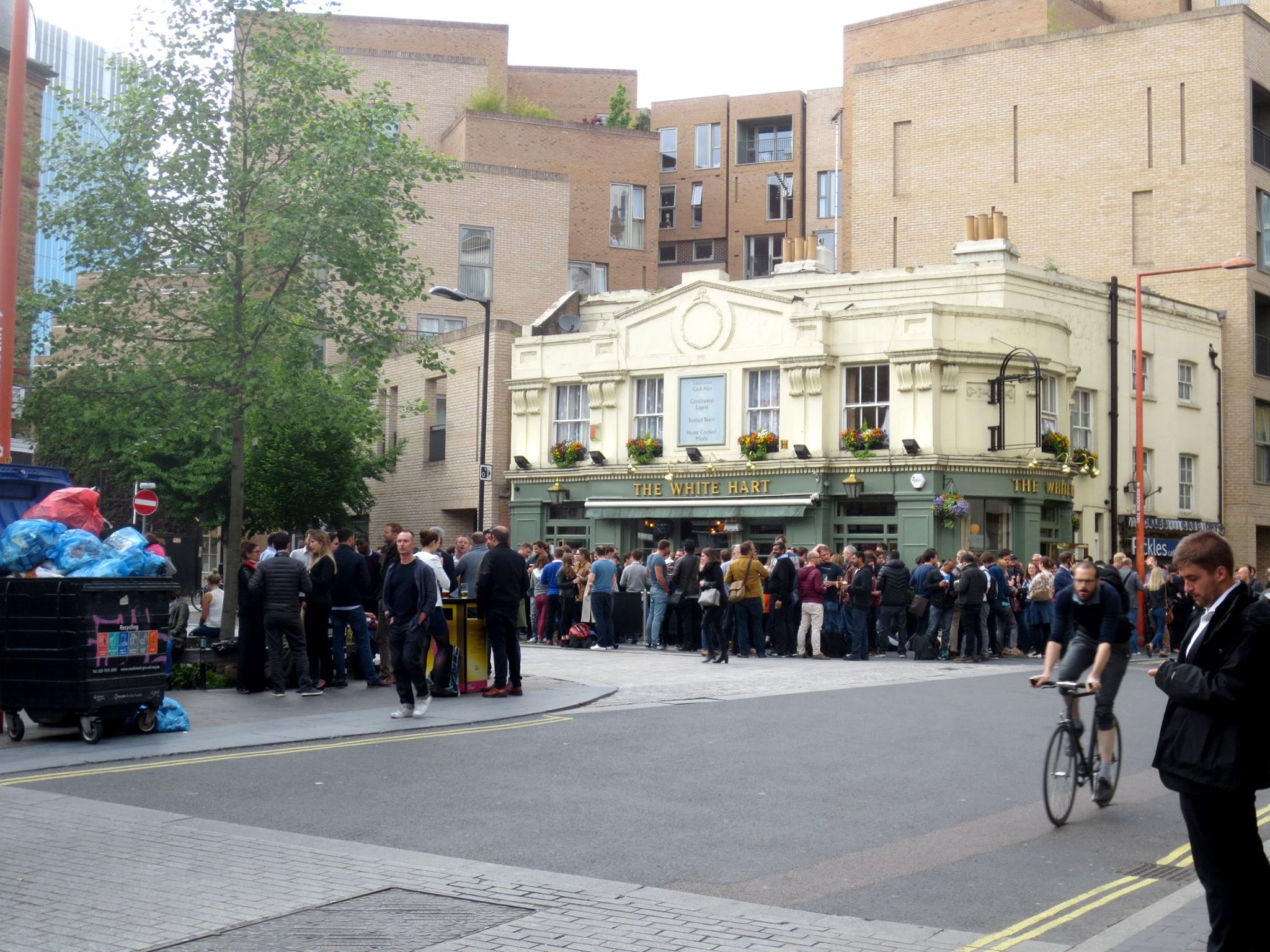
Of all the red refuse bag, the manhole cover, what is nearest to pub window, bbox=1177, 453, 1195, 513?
the red refuse bag

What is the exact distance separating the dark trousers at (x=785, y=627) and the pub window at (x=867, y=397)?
8289mm

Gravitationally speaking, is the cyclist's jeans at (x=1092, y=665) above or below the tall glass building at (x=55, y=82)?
below

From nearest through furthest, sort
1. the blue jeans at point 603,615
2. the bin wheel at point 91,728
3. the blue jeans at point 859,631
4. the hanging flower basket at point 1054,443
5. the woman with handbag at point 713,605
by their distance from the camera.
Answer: the bin wheel at point 91,728 → the woman with handbag at point 713,605 → the blue jeans at point 859,631 → the blue jeans at point 603,615 → the hanging flower basket at point 1054,443

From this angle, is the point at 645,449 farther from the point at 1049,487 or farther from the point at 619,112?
the point at 619,112

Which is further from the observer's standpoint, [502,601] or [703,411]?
[703,411]

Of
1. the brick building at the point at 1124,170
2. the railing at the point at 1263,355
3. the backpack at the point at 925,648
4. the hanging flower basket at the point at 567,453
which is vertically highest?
the brick building at the point at 1124,170

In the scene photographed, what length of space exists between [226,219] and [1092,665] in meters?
14.8

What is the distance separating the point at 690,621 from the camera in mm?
25734

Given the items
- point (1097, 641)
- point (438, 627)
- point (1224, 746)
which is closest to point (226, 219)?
point (438, 627)

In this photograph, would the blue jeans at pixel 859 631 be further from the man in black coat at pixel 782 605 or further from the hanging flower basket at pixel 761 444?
the hanging flower basket at pixel 761 444

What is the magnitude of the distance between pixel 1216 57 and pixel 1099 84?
3120 mm

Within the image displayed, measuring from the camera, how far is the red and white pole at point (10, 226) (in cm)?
1316

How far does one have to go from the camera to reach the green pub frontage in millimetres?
31312

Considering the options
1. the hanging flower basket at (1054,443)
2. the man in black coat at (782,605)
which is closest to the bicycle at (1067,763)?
the man in black coat at (782,605)
